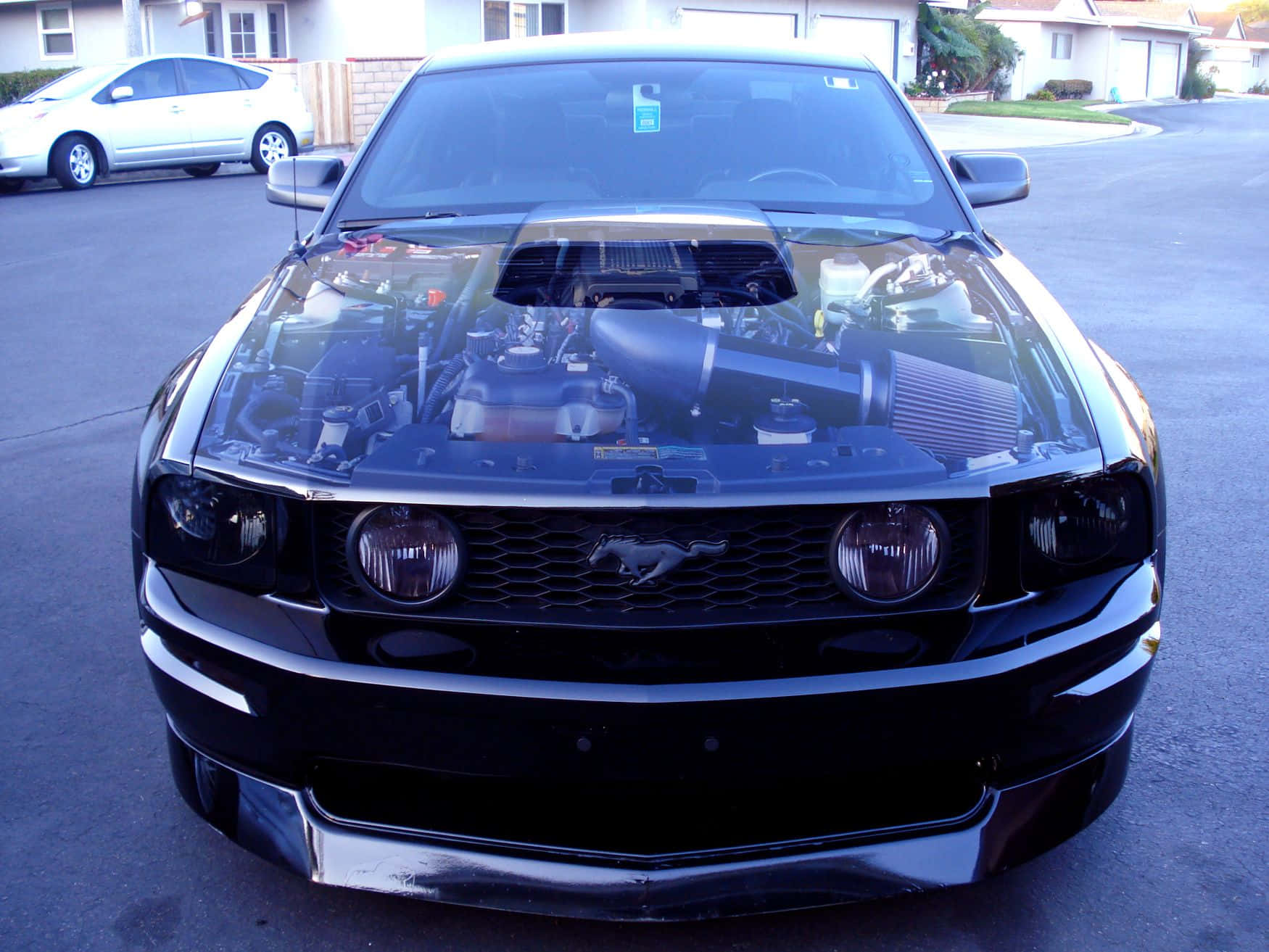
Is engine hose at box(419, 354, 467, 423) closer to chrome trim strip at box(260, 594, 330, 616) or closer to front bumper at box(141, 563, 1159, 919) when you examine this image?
chrome trim strip at box(260, 594, 330, 616)

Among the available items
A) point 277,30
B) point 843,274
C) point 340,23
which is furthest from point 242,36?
point 843,274

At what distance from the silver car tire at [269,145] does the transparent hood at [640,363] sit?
14.0 meters

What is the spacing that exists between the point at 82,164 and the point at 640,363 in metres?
13.8

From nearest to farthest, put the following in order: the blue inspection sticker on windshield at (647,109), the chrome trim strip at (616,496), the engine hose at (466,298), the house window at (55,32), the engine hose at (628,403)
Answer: the chrome trim strip at (616,496)
the engine hose at (628,403)
the engine hose at (466,298)
the blue inspection sticker on windshield at (647,109)
the house window at (55,32)

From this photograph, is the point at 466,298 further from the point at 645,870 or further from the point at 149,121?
the point at 149,121

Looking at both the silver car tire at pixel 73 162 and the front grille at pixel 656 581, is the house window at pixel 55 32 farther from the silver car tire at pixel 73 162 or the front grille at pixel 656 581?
the front grille at pixel 656 581

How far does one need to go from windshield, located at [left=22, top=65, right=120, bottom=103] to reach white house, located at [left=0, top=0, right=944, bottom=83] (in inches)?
241

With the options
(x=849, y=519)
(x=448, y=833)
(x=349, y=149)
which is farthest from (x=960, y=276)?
(x=349, y=149)

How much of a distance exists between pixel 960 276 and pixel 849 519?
45.6 inches

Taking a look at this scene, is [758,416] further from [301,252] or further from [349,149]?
[349,149]

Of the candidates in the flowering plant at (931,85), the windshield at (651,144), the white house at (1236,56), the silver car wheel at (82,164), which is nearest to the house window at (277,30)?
the silver car wheel at (82,164)

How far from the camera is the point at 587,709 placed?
197 cm

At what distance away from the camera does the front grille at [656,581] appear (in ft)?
6.59

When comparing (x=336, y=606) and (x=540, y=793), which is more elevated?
(x=336, y=606)
